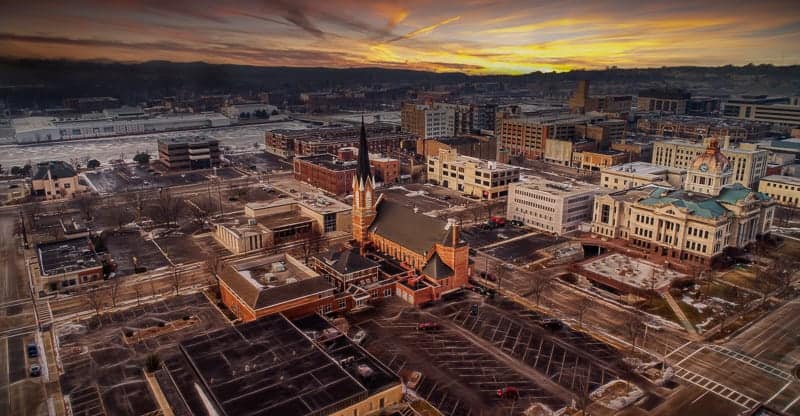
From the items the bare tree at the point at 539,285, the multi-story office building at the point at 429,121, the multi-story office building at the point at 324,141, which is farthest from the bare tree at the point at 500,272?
the multi-story office building at the point at 429,121

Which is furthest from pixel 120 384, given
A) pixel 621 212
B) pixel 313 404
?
pixel 621 212

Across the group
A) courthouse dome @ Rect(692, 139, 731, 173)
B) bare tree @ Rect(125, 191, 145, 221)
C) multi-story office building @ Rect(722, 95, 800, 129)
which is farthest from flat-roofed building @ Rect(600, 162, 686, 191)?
multi-story office building @ Rect(722, 95, 800, 129)

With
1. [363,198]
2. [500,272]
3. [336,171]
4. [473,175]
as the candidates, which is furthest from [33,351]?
[473,175]

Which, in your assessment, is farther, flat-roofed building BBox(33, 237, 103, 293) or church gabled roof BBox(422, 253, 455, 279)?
flat-roofed building BBox(33, 237, 103, 293)

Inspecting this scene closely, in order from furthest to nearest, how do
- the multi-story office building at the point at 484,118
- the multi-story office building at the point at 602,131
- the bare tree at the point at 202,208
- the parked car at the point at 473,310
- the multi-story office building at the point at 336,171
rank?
the multi-story office building at the point at 484,118 → the multi-story office building at the point at 602,131 → the multi-story office building at the point at 336,171 → the bare tree at the point at 202,208 → the parked car at the point at 473,310

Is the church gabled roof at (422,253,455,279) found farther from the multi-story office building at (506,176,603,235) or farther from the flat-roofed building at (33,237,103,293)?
the flat-roofed building at (33,237,103,293)

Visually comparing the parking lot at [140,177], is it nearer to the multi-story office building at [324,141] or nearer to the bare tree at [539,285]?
the multi-story office building at [324,141]

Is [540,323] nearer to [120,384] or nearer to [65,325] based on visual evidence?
[120,384]
